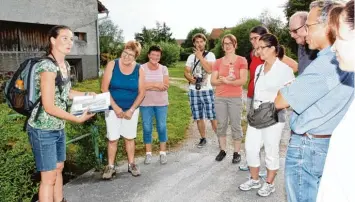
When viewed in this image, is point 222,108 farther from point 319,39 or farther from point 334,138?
Answer: point 334,138

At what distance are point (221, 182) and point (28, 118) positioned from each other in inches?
106

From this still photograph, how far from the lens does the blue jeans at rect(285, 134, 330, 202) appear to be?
228cm

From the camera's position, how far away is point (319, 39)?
2.28 metres

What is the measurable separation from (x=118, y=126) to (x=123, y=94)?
47 centimetres

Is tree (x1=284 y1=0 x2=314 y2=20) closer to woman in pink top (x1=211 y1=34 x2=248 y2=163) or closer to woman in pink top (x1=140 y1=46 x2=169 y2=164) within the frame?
woman in pink top (x1=211 y1=34 x2=248 y2=163)

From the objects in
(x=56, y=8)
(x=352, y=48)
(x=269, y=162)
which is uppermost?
(x=56, y=8)

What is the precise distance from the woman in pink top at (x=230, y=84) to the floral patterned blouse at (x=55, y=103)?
2551 mm

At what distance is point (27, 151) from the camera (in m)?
3.65

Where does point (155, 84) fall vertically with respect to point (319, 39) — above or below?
below

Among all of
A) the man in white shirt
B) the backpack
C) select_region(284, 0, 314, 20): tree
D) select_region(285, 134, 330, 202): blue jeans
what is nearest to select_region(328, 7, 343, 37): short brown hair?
select_region(285, 134, 330, 202): blue jeans

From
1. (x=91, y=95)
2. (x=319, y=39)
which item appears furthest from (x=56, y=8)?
(x=319, y=39)

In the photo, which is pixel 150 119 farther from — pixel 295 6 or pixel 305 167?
pixel 295 6

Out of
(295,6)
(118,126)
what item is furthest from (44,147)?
(295,6)

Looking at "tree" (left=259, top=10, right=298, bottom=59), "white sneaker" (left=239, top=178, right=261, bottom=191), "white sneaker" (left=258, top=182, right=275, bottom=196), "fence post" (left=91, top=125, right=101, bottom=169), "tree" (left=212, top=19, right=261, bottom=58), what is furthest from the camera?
"tree" (left=212, top=19, right=261, bottom=58)
